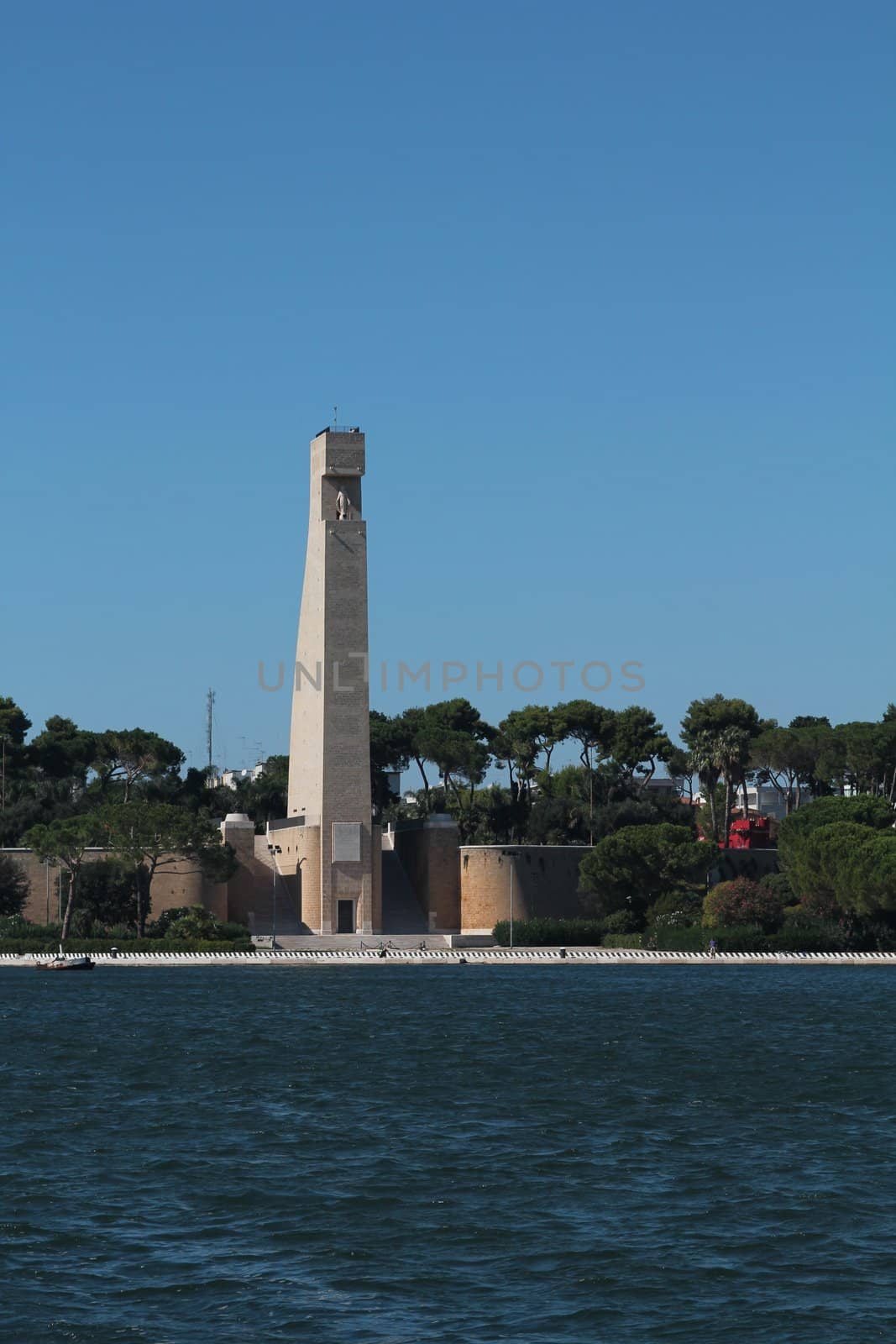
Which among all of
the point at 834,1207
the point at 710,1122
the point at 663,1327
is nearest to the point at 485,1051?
the point at 710,1122

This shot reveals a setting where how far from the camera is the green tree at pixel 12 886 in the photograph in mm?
77938

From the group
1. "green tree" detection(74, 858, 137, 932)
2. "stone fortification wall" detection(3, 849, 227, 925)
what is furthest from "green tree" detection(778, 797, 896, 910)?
"green tree" detection(74, 858, 137, 932)

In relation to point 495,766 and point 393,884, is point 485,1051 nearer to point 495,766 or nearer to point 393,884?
point 393,884

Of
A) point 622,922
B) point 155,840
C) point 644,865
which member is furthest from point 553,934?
point 155,840

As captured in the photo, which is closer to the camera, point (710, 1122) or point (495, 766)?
point (710, 1122)

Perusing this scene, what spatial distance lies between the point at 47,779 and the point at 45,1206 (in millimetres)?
84836

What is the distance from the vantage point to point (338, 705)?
255 ft

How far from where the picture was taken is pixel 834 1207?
2159 centimetres

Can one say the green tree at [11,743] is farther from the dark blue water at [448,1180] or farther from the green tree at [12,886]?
the dark blue water at [448,1180]

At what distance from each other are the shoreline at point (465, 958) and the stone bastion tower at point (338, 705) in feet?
13.9

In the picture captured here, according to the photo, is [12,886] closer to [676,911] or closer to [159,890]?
[159,890]

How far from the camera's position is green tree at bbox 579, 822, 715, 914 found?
77562mm

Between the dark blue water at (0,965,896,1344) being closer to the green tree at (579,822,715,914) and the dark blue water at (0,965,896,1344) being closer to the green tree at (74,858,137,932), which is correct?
the green tree at (74,858,137,932)

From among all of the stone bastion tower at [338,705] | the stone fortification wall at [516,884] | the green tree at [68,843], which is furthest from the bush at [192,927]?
the stone fortification wall at [516,884]
